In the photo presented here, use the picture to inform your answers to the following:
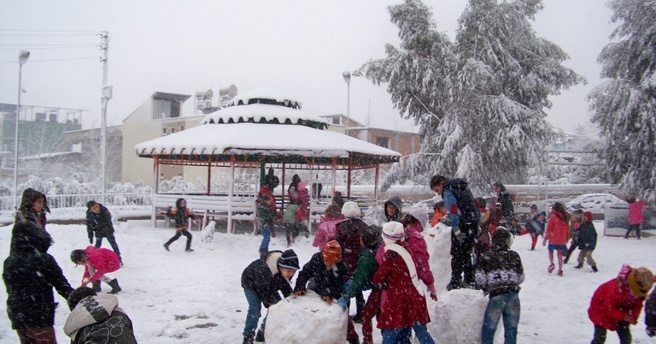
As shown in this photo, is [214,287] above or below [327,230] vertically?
below

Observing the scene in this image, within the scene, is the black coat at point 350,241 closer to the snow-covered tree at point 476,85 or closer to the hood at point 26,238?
the hood at point 26,238

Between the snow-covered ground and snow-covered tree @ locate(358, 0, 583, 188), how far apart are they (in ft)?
18.3

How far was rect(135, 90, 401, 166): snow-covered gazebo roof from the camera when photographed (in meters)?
14.7

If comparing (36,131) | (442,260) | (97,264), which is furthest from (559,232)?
(36,131)

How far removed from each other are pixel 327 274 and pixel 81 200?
18.7 meters

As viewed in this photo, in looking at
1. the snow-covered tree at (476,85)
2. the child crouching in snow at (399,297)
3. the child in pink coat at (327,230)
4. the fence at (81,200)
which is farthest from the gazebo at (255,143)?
the child crouching in snow at (399,297)

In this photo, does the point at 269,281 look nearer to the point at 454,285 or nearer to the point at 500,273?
the point at 500,273

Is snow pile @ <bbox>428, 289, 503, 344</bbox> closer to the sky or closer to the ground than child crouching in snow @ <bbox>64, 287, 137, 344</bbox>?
closer to the ground

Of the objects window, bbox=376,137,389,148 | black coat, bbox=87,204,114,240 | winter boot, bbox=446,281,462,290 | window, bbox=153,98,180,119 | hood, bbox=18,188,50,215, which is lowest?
winter boot, bbox=446,281,462,290

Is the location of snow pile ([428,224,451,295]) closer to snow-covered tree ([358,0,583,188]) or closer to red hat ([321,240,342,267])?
red hat ([321,240,342,267])

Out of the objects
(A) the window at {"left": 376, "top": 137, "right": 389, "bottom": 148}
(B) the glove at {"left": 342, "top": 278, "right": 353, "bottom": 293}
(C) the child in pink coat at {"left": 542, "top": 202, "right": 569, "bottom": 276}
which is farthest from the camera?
(A) the window at {"left": 376, "top": 137, "right": 389, "bottom": 148}

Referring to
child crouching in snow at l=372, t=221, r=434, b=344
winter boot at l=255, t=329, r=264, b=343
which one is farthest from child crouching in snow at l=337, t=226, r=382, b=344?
winter boot at l=255, t=329, r=264, b=343

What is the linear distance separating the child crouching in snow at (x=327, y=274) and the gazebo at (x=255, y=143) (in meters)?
9.01

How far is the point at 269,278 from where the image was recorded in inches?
216
